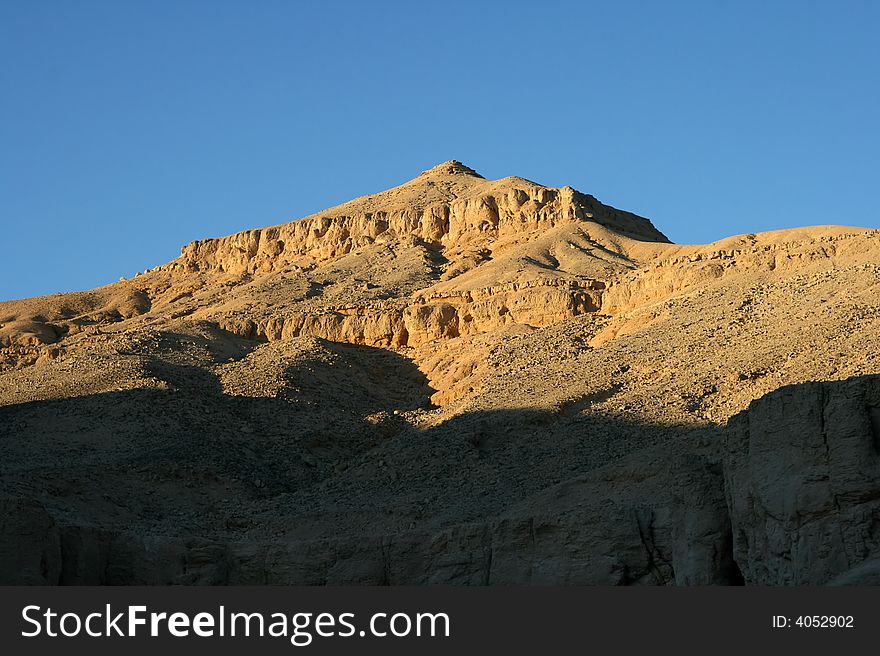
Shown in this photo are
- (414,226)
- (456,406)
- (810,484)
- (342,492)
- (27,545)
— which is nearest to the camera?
(810,484)

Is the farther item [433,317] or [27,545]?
[433,317]

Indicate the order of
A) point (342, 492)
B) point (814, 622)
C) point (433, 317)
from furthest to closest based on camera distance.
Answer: point (433, 317)
point (342, 492)
point (814, 622)

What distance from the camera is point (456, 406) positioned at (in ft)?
161

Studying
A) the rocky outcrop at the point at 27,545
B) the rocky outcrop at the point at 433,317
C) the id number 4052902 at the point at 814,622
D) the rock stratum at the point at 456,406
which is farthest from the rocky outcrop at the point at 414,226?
the id number 4052902 at the point at 814,622

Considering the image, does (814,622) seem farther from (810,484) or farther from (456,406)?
(456,406)

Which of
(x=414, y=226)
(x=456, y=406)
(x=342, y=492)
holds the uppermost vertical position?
(x=414, y=226)

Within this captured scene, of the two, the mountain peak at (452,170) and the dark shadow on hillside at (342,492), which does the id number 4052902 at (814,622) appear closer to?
the dark shadow on hillside at (342,492)

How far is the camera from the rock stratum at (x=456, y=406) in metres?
27.9

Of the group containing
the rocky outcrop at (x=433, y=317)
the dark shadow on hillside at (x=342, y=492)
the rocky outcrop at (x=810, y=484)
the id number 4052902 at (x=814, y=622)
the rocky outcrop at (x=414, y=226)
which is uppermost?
the rocky outcrop at (x=414, y=226)

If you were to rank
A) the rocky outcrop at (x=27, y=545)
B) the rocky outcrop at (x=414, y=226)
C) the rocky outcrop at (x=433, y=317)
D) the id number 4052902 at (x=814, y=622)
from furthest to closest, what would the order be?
the rocky outcrop at (x=414, y=226)
the rocky outcrop at (x=433, y=317)
the rocky outcrop at (x=27, y=545)
the id number 4052902 at (x=814, y=622)

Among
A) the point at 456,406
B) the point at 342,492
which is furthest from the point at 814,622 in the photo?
the point at 456,406

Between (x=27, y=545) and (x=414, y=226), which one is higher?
(x=414, y=226)

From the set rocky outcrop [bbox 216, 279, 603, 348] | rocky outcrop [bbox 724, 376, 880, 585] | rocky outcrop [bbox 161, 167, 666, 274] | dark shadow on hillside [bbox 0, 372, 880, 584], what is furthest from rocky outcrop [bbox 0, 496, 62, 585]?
rocky outcrop [bbox 161, 167, 666, 274]

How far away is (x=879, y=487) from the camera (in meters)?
24.6
